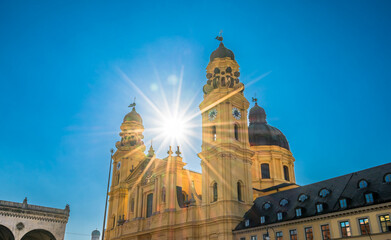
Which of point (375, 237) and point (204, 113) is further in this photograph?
point (204, 113)

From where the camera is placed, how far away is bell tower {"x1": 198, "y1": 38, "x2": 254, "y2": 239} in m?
41.7

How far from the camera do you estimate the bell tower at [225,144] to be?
137ft

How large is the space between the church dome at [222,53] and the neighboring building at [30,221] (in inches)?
1688

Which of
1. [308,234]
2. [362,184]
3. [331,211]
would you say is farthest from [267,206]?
[362,184]

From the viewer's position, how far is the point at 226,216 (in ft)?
131

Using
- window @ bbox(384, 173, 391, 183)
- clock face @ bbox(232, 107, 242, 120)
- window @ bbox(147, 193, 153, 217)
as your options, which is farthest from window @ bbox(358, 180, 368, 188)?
window @ bbox(147, 193, 153, 217)

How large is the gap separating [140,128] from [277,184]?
28.3 meters

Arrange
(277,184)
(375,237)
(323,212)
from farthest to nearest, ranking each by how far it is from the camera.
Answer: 1. (277,184)
2. (323,212)
3. (375,237)

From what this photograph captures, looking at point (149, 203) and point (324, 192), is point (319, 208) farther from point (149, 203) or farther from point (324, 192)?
point (149, 203)

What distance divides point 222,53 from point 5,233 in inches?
1954

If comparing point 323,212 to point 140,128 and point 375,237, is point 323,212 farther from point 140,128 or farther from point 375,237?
point 140,128

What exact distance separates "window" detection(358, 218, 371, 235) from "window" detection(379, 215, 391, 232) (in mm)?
1208

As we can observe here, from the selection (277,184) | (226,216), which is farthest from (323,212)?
(277,184)

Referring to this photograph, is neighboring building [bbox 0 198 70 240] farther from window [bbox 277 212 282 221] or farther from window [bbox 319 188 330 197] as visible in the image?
window [bbox 319 188 330 197]
